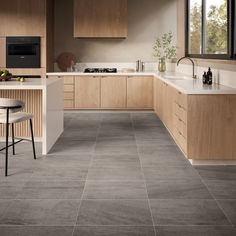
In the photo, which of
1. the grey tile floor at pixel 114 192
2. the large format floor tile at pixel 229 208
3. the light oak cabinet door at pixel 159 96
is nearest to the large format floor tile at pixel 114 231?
the grey tile floor at pixel 114 192

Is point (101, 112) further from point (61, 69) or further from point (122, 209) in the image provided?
point (122, 209)

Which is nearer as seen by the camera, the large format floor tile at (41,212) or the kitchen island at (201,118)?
the large format floor tile at (41,212)

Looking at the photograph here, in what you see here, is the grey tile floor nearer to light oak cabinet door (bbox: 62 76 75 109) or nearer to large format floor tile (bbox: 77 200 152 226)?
large format floor tile (bbox: 77 200 152 226)

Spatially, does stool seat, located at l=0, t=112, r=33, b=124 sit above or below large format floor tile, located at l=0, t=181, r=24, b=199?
above

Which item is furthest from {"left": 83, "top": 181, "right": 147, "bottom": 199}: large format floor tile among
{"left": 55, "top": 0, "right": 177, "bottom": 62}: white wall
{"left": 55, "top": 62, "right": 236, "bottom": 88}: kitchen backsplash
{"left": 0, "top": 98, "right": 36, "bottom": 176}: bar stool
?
{"left": 55, "top": 0, "right": 177, "bottom": 62}: white wall

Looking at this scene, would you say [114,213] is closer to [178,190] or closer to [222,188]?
[178,190]

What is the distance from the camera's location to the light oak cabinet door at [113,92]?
904 centimetres

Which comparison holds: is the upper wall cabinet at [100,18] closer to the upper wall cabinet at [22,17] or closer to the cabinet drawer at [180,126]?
the upper wall cabinet at [22,17]

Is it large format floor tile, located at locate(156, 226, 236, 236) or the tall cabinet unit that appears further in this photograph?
the tall cabinet unit

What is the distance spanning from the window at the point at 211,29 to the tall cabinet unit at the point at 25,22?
8.48 feet

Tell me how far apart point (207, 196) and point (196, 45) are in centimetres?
464

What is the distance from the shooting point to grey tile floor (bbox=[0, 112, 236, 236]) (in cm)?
302

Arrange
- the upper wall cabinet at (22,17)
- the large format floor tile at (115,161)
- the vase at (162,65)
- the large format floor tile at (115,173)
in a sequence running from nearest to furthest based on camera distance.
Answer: the large format floor tile at (115,173)
the large format floor tile at (115,161)
the upper wall cabinet at (22,17)
the vase at (162,65)

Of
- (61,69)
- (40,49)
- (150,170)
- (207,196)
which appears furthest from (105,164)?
(61,69)
